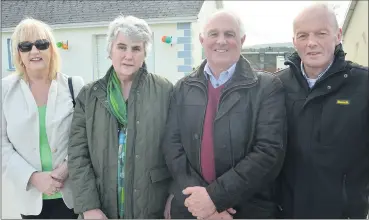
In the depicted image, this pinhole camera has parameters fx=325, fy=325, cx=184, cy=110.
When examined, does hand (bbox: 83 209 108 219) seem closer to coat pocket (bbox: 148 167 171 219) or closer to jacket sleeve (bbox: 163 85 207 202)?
coat pocket (bbox: 148 167 171 219)

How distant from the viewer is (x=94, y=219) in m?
1.76

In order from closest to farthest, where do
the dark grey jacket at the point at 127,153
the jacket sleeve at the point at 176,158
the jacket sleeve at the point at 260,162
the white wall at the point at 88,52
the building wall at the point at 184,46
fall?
the jacket sleeve at the point at 260,162 < the jacket sleeve at the point at 176,158 < the dark grey jacket at the point at 127,153 < the white wall at the point at 88,52 < the building wall at the point at 184,46

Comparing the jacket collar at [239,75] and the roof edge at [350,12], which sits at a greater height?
the roof edge at [350,12]

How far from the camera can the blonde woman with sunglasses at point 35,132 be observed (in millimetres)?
1866

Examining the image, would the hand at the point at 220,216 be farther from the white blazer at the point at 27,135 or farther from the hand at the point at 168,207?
the white blazer at the point at 27,135

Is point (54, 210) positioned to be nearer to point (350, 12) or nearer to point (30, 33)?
point (30, 33)

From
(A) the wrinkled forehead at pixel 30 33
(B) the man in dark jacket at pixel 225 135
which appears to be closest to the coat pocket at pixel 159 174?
(B) the man in dark jacket at pixel 225 135

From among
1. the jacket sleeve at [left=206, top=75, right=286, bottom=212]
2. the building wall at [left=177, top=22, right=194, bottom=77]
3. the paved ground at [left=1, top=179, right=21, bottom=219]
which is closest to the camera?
the jacket sleeve at [left=206, top=75, right=286, bottom=212]

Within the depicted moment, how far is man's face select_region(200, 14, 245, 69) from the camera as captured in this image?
165cm

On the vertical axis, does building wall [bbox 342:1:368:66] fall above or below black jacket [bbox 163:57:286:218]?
above

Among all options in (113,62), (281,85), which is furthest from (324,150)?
(113,62)

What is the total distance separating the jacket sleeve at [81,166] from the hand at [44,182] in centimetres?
13

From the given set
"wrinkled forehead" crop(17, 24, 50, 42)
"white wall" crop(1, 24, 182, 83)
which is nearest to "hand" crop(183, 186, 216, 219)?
"wrinkled forehead" crop(17, 24, 50, 42)

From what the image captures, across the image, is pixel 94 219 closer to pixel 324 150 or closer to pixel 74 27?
pixel 324 150
